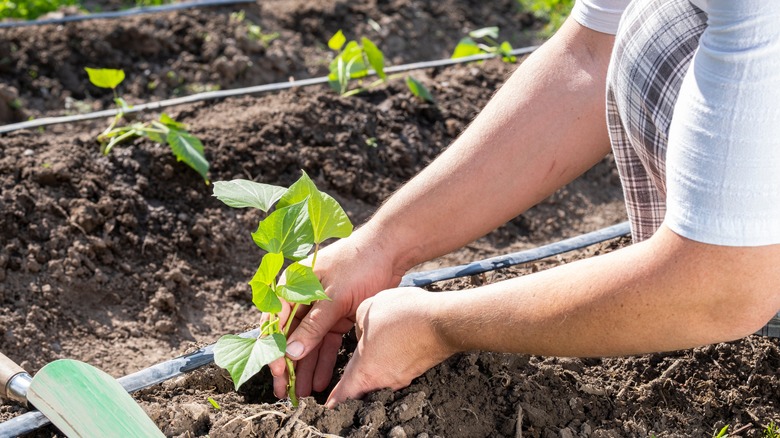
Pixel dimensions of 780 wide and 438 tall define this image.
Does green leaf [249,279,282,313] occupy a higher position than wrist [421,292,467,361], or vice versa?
wrist [421,292,467,361]

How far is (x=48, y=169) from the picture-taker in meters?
2.49

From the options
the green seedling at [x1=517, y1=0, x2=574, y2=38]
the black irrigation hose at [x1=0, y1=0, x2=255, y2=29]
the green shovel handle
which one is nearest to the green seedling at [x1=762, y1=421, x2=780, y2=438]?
the green shovel handle

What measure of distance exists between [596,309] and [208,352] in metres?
0.83

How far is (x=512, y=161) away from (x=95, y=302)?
4.27 ft

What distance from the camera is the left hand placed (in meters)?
1.36

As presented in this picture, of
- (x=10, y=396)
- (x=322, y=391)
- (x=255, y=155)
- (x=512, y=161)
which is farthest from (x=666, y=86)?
(x=255, y=155)

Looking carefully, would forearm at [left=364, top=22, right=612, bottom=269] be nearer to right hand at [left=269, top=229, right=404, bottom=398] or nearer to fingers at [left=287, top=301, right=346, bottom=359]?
right hand at [left=269, top=229, right=404, bottom=398]

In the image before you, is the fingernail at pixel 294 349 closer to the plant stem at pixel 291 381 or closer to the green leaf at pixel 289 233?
the plant stem at pixel 291 381

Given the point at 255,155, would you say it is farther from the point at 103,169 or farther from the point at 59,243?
the point at 59,243

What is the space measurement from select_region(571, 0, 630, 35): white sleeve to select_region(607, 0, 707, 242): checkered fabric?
12 centimetres

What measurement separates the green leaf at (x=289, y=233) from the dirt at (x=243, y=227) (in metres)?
0.26

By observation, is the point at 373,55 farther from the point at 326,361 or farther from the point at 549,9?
the point at 549,9

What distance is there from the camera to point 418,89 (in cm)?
300

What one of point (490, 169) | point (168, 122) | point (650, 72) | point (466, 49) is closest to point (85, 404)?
point (490, 169)
